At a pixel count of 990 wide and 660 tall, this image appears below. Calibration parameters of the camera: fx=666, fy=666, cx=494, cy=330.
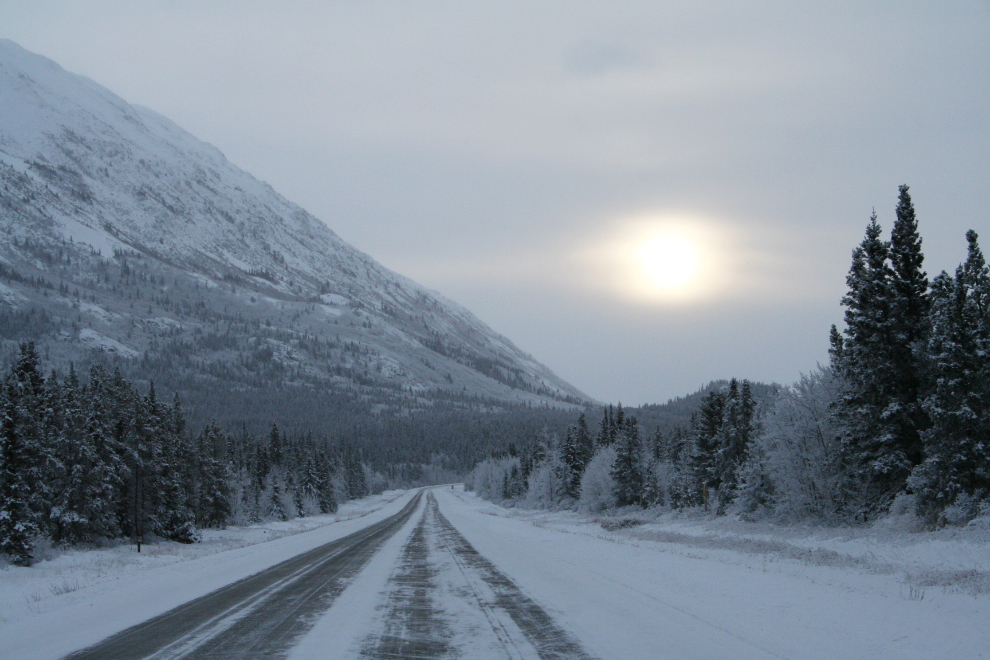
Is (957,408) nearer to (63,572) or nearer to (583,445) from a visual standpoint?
(63,572)

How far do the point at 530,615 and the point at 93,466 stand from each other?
3764 cm

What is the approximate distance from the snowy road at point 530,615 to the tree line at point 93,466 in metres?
16.0

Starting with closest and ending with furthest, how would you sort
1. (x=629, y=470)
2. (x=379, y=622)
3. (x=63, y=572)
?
(x=379, y=622)
(x=63, y=572)
(x=629, y=470)

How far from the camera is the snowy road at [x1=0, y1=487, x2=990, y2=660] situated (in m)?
9.20

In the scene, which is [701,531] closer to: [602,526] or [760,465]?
[760,465]

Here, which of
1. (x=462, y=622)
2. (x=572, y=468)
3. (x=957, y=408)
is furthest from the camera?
(x=572, y=468)

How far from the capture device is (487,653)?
905 cm

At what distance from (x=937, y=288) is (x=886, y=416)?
5.49 metres

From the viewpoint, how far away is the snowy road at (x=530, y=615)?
9195mm

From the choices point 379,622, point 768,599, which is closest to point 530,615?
point 379,622

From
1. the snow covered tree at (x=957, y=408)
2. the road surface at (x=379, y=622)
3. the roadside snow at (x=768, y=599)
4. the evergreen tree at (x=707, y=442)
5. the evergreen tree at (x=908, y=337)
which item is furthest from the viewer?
the evergreen tree at (x=707, y=442)

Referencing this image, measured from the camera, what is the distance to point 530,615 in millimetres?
11570

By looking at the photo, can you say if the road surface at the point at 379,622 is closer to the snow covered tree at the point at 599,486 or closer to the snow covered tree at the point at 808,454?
the snow covered tree at the point at 808,454

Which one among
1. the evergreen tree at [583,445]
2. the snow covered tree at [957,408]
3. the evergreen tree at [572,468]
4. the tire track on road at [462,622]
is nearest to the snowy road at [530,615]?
the tire track on road at [462,622]
